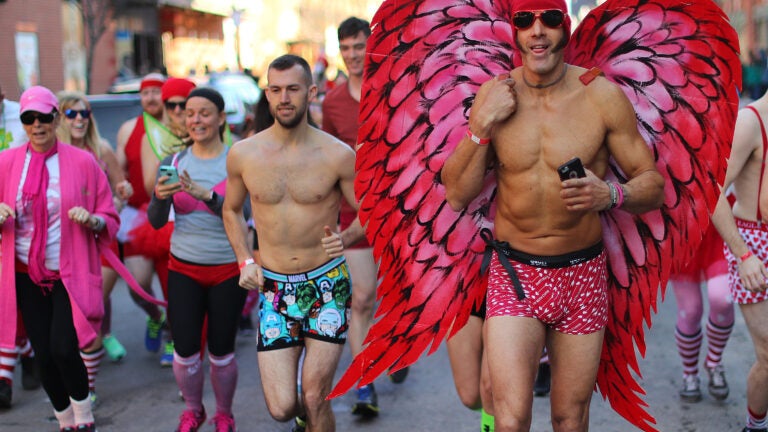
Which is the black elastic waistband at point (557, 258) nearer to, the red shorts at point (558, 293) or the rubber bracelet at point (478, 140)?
the red shorts at point (558, 293)

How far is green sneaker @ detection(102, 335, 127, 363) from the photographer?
6.97 meters

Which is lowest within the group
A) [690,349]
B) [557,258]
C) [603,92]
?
[690,349]

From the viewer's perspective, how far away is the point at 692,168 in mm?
3885

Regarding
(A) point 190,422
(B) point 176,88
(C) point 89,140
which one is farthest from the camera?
(C) point 89,140

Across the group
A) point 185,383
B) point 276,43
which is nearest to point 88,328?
point 185,383

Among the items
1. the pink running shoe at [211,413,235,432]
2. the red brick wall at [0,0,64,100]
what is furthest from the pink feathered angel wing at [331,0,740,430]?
the red brick wall at [0,0,64,100]

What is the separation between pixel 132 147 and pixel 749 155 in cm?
439

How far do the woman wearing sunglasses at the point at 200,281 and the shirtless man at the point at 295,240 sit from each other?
68cm

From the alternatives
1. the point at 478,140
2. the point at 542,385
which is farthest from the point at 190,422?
the point at 478,140

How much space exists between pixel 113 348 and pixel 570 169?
4664 mm

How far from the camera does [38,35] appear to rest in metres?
23.6

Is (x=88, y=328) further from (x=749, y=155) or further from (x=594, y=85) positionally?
(x=749, y=155)

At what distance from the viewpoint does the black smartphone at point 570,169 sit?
339cm

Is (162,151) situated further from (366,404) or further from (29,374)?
(366,404)
